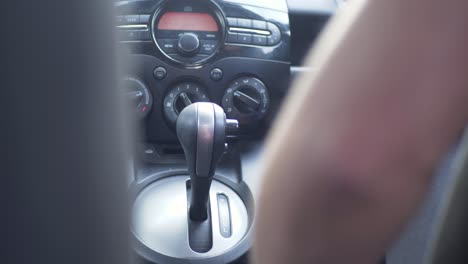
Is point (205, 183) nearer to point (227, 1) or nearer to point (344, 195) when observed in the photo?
point (227, 1)

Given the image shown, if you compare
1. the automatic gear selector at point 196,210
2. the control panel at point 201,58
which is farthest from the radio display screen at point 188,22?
the automatic gear selector at point 196,210

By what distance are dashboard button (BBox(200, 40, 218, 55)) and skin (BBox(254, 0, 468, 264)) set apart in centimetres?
70

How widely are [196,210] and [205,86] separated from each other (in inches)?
8.6

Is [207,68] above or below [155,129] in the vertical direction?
above

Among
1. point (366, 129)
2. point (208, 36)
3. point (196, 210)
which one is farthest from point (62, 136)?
point (208, 36)

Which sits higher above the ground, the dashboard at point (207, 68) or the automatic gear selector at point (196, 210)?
the dashboard at point (207, 68)

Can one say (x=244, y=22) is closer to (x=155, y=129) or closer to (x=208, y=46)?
(x=208, y=46)

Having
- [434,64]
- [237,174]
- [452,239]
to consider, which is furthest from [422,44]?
[237,174]

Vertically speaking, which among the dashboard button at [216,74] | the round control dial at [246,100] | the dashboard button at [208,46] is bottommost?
the round control dial at [246,100]

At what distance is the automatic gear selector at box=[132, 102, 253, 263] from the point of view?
2.99 ft

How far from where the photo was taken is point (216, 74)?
1148 mm

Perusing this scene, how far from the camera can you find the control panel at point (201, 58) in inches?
44.4

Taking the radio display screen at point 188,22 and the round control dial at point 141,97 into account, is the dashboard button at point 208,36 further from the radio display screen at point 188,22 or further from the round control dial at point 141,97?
the round control dial at point 141,97

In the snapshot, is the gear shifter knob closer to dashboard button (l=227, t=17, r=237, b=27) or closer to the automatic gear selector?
the automatic gear selector
